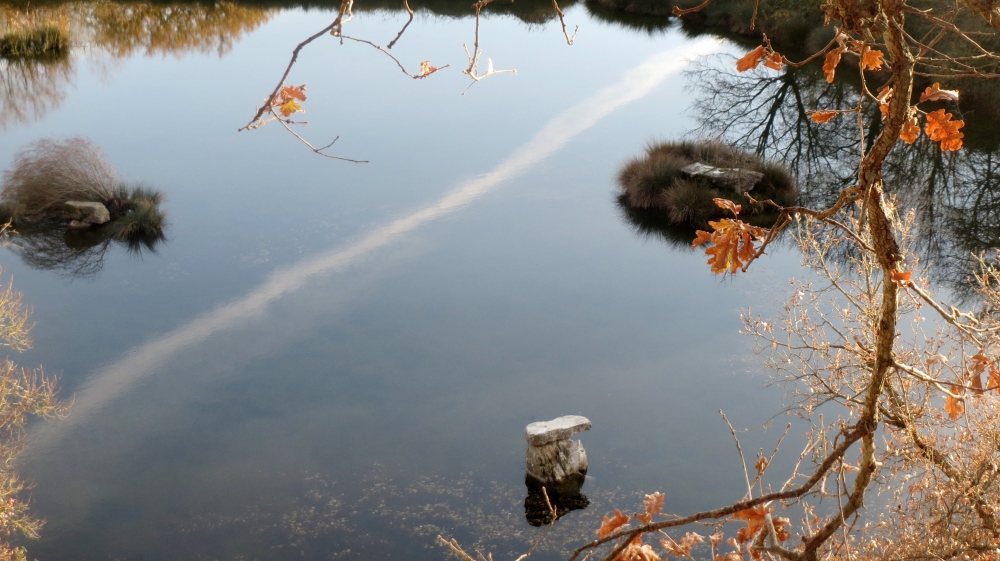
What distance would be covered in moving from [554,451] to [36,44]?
1439 cm

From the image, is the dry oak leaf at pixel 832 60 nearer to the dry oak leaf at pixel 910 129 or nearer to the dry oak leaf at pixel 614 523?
the dry oak leaf at pixel 910 129

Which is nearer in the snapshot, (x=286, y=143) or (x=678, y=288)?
(x=678, y=288)

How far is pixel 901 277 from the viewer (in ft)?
4.07

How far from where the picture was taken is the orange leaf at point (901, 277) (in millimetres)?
1228

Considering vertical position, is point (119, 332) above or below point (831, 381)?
below

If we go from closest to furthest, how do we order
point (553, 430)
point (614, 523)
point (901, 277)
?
1. point (901, 277)
2. point (614, 523)
3. point (553, 430)

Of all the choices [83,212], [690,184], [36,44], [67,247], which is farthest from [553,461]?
[36,44]

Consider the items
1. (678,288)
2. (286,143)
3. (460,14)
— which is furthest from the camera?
(460,14)

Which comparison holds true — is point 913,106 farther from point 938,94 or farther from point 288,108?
point 288,108

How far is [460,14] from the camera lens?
814 inches

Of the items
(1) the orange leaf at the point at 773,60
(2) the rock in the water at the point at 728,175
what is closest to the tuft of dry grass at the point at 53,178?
(2) the rock in the water at the point at 728,175

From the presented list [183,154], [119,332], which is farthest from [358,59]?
[119,332]

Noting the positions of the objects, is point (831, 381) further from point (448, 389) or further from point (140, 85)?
point (140, 85)

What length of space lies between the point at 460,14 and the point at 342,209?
10.9 meters
